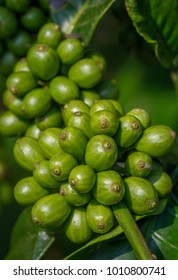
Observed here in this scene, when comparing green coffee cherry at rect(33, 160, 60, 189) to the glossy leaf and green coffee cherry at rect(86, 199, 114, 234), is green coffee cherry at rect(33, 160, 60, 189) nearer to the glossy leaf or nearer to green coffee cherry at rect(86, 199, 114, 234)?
green coffee cherry at rect(86, 199, 114, 234)

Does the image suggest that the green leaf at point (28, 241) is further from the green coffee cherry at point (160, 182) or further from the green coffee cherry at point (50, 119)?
the green coffee cherry at point (160, 182)

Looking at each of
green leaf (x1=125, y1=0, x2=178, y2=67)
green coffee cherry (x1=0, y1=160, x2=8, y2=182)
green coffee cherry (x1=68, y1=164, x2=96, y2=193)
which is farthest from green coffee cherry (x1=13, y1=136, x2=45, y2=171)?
green coffee cherry (x1=0, y1=160, x2=8, y2=182)

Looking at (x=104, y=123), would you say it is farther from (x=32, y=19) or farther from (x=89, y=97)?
(x=32, y=19)

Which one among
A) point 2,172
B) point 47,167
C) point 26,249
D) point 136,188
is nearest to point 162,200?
point 136,188

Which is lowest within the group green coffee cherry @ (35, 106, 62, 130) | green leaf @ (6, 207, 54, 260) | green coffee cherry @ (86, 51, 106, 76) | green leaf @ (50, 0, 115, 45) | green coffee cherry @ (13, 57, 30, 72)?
green leaf @ (6, 207, 54, 260)

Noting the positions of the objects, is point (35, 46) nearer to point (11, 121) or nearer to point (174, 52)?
point (11, 121)

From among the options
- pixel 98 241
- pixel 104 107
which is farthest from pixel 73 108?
pixel 98 241

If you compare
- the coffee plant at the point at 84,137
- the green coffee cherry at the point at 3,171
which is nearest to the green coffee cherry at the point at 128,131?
the coffee plant at the point at 84,137
